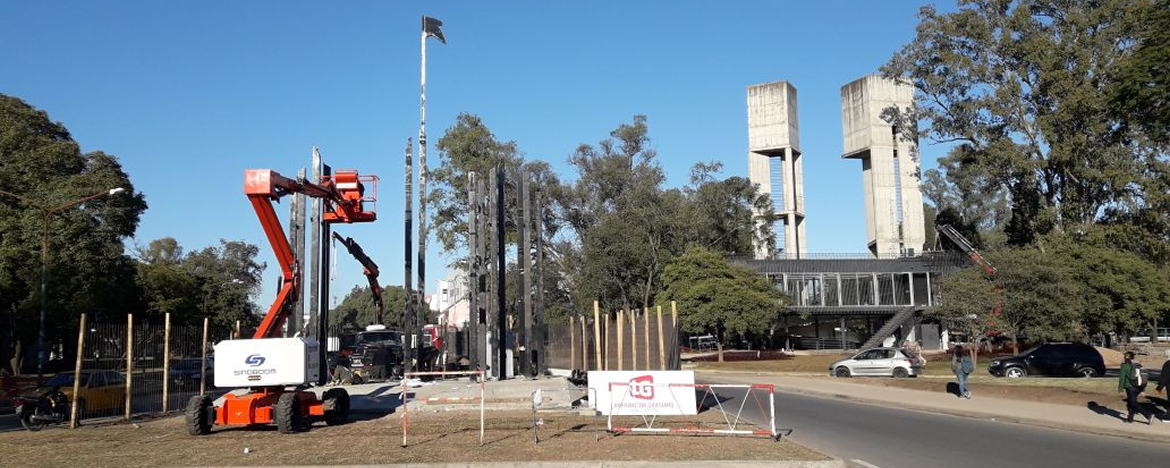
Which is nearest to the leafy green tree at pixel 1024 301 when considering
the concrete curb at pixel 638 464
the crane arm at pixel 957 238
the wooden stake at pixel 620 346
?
the crane arm at pixel 957 238

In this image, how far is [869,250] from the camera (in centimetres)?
7644

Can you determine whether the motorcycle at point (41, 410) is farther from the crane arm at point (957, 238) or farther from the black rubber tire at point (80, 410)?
the crane arm at point (957, 238)

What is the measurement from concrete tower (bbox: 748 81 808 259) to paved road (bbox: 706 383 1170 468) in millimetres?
Answer: 52914

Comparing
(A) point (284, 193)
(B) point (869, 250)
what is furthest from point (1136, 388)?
(B) point (869, 250)

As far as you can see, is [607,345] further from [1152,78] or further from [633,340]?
[1152,78]

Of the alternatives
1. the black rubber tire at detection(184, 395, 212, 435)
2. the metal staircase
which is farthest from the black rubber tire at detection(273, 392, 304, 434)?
the metal staircase

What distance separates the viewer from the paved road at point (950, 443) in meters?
13.4

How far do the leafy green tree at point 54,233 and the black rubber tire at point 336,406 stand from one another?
965 inches

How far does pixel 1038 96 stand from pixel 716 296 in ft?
66.8

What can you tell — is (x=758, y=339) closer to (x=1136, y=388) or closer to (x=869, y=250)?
(x=869, y=250)

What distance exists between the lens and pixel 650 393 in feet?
57.3

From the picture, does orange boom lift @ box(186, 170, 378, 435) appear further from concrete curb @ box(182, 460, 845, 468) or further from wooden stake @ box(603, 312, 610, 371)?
wooden stake @ box(603, 312, 610, 371)

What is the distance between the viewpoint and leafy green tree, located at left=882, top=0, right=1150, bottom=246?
45406mm

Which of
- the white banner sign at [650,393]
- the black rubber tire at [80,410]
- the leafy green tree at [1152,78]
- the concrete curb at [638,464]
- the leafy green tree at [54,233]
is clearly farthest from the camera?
the leafy green tree at [54,233]
